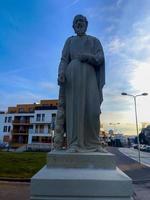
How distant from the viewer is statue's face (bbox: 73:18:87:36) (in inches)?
227

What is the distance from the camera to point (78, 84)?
534cm

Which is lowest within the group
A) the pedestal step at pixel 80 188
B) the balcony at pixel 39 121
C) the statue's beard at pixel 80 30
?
the pedestal step at pixel 80 188

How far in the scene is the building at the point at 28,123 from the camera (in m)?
72.5

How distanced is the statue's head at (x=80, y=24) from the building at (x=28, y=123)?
207ft

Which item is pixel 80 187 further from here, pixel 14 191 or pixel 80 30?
pixel 14 191

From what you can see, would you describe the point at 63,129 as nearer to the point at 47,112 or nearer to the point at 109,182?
the point at 109,182

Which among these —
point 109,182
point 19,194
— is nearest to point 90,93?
point 109,182

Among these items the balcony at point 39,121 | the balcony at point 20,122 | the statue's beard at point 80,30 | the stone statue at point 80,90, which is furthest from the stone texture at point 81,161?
the balcony at point 20,122

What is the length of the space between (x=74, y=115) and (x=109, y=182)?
1565 mm

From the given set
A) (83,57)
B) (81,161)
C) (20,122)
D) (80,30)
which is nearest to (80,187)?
(81,161)

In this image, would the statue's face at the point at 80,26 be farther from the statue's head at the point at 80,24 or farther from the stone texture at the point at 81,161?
the stone texture at the point at 81,161

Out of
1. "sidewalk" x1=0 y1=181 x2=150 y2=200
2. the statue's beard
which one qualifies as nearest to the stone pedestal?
the statue's beard

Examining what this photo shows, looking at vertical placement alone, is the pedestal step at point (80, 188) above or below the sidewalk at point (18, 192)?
above

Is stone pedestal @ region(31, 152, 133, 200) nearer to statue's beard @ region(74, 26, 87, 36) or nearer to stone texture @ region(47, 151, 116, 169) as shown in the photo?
stone texture @ region(47, 151, 116, 169)
